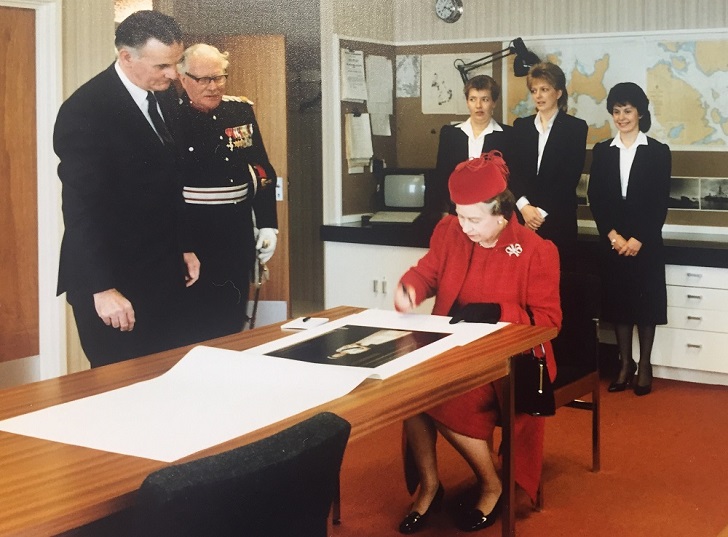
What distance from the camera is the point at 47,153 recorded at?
3.05 metres

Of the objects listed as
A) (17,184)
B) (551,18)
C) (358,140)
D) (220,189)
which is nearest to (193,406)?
(17,184)

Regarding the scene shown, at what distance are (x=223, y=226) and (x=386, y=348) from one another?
1938mm

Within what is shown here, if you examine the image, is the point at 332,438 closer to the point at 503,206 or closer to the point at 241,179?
the point at 503,206

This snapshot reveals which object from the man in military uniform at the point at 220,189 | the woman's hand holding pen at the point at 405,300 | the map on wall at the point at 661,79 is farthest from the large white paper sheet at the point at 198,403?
the map on wall at the point at 661,79

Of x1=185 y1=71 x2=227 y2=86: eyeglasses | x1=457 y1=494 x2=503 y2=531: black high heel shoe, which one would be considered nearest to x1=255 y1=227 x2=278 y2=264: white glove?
x1=185 y1=71 x2=227 y2=86: eyeglasses

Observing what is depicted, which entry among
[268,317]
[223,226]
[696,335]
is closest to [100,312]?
[223,226]

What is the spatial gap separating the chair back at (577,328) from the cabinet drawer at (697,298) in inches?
53.1

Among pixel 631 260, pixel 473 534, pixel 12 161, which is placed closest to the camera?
pixel 473 534

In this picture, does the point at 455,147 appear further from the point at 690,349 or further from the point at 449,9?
the point at 690,349

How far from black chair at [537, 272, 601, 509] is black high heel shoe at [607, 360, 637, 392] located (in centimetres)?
106

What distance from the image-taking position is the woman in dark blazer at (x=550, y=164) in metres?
4.16

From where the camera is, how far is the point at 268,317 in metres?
4.24

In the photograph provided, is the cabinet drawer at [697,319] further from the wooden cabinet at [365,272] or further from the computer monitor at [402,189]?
the computer monitor at [402,189]

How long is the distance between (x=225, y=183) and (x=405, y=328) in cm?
177
